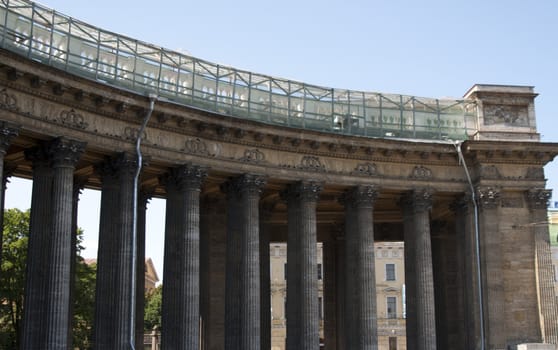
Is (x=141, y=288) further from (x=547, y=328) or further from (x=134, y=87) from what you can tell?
(x=547, y=328)

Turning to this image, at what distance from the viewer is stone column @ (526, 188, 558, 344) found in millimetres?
46656

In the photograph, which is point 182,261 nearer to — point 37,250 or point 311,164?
point 37,250

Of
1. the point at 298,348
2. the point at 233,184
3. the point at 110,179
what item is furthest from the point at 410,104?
the point at 110,179

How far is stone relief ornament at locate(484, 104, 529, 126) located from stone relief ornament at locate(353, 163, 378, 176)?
8281 millimetres

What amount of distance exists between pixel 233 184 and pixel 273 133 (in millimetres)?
3648

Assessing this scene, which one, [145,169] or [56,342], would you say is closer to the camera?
[56,342]

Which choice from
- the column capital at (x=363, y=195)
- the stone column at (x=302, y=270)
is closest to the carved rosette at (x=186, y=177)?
the stone column at (x=302, y=270)

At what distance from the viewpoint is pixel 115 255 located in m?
38.7

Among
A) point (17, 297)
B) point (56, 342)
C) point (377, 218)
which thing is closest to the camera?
point (56, 342)

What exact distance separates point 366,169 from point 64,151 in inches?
738

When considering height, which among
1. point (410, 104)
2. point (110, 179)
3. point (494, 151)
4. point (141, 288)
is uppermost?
point (410, 104)

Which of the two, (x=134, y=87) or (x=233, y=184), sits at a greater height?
(x=134, y=87)

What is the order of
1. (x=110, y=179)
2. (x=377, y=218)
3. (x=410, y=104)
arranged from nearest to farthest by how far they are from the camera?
1. (x=110, y=179)
2. (x=410, y=104)
3. (x=377, y=218)

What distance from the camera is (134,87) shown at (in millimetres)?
41406
